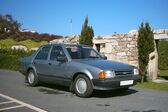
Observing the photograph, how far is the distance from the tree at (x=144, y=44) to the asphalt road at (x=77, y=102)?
17.9 ft

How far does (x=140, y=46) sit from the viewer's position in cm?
1499

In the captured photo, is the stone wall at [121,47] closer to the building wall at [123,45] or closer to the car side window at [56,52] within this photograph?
the building wall at [123,45]

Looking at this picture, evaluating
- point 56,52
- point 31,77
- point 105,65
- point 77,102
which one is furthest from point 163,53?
point 77,102

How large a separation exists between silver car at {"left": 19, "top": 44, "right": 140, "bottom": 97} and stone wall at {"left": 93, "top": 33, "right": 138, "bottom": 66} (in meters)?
6.27

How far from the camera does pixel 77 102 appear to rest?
8.11 metres

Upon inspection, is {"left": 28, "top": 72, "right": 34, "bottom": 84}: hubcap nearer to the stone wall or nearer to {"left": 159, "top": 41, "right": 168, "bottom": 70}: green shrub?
the stone wall

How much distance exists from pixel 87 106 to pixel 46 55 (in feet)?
12.9

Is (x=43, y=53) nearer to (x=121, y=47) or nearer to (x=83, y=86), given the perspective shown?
(x=83, y=86)

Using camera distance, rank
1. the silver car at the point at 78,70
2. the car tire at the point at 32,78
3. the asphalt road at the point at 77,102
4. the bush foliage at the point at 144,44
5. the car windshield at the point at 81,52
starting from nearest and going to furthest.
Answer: the asphalt road at the point at 77,102, the silver car at the point at 78,70, the car windshield at the point at 81,52, the car tire at the point at 32,78, the bush foliage at the point at 144,44

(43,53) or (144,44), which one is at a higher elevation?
(144,44)

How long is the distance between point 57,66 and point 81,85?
1.42m

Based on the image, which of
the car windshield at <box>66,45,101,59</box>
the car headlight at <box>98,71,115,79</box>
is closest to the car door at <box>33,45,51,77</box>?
the car windshield at <box>66,45,101,59</box>

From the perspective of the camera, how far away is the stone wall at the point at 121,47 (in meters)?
16.4

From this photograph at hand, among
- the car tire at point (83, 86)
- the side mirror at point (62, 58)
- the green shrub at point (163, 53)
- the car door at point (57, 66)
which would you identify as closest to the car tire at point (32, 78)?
the car door at point (57, 66)
